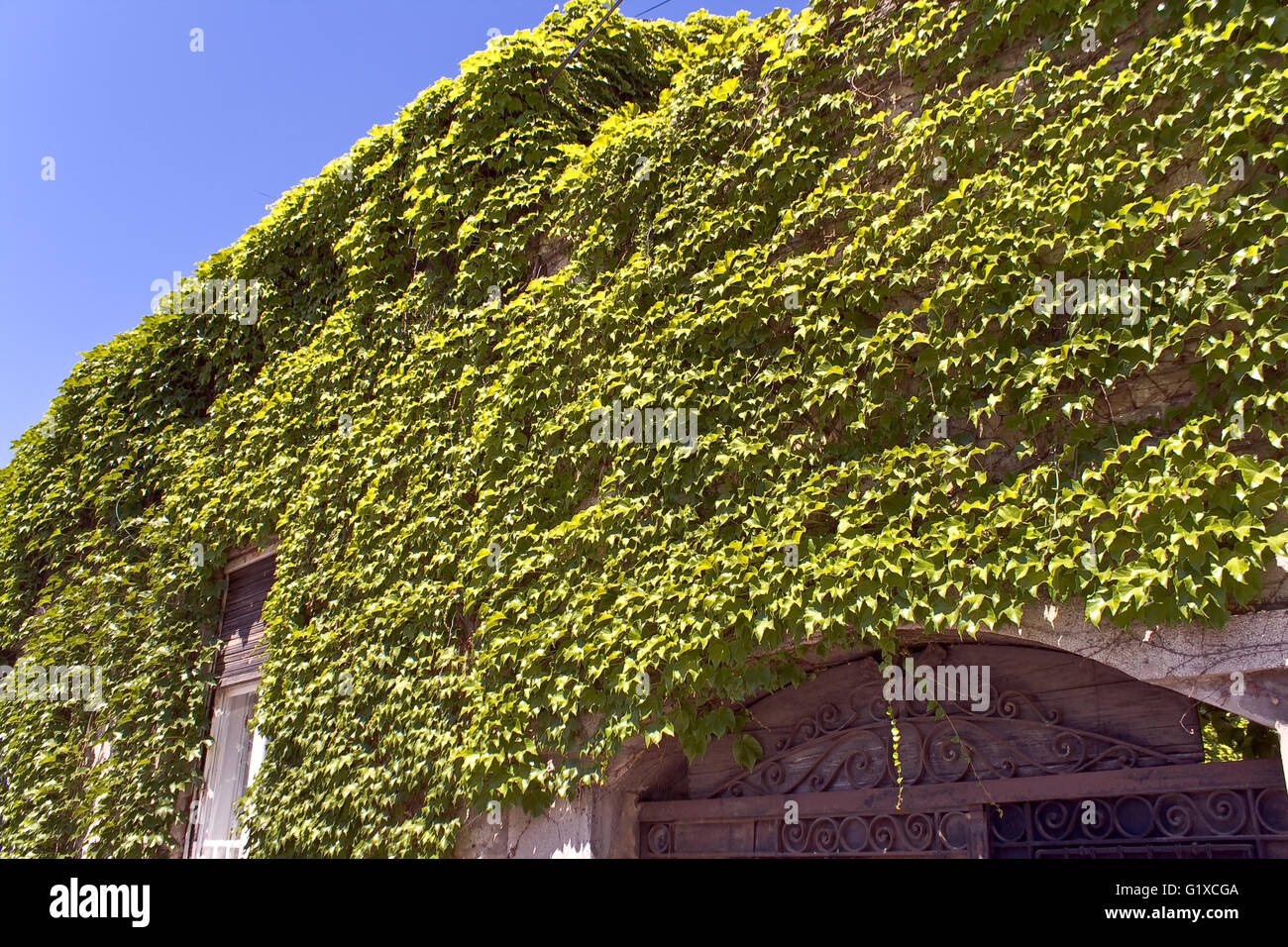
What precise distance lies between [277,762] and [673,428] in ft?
11.7

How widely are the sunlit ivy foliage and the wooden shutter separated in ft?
0.61

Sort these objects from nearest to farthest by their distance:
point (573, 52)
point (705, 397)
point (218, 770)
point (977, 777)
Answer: point (977, 777)
point (705, 397)
point (573, 52)
point (218, 770)

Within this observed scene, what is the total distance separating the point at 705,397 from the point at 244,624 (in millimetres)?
4818

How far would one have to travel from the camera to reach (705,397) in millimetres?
4480

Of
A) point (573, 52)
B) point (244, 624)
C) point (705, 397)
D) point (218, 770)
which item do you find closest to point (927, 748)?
point (705, 397)

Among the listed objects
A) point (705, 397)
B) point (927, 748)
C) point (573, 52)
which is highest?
point (573, 52)

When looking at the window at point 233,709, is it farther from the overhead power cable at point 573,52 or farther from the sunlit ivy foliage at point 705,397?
the overhead power cable at point 573,52

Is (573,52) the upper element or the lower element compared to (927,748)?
upper

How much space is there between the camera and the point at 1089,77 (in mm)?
3656

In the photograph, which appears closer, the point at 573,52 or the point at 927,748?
the point at 927,748

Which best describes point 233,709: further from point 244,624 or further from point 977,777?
point 977,777

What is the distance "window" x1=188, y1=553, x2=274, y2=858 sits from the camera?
7020mm

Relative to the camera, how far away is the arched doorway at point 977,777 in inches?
130

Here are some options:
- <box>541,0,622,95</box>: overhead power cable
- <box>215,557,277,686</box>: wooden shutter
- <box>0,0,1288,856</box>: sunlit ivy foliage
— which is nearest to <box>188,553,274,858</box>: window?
<box>215,557,277,686</box>: wooden shutter
